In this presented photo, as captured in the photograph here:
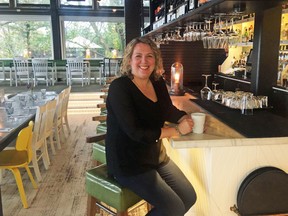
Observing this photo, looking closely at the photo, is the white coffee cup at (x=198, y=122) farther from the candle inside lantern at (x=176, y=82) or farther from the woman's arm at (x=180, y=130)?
the candle inside lantern at (x=176, y=82)

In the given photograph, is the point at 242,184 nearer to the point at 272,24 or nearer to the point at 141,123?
the point at 141,123

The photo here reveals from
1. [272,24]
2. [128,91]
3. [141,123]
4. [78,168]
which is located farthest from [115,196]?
[78,168]

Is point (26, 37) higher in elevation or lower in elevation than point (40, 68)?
higher

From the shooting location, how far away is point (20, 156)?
120 inches

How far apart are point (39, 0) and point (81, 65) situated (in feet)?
11.8

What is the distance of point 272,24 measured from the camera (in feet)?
7.75

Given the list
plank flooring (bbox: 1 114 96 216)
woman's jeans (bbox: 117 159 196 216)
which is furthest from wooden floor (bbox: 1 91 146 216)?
woman's jeans (bbox: 117 159 196 216)

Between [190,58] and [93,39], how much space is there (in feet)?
28.5

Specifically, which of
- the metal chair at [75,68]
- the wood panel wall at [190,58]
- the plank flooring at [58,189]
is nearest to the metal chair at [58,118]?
the plank flooring at [58,189]

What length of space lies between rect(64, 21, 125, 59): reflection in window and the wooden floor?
8.32 m

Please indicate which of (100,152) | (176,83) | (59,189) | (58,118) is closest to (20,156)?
(59,189)

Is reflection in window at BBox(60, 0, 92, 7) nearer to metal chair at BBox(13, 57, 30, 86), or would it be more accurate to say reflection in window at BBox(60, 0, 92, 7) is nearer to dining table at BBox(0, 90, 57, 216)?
metal chair at BBox(13, 57, 30, 86)

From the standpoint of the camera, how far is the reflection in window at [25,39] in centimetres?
1185

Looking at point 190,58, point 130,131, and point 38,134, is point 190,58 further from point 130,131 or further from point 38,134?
point 130,131
